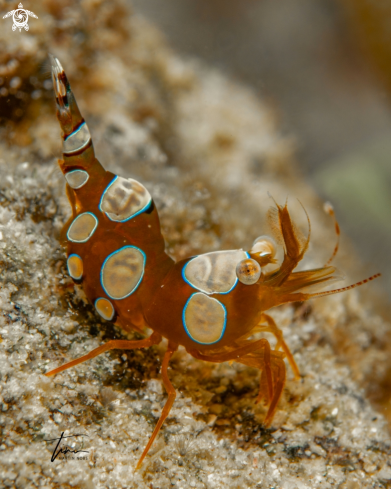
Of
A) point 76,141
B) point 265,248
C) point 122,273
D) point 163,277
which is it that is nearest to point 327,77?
point 265,248

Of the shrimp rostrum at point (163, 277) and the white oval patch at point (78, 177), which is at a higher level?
the white oval patch at point (78, 177)

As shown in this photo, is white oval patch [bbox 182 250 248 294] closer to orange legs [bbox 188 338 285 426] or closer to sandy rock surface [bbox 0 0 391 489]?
orange legs [bbox 188 338 285 426]

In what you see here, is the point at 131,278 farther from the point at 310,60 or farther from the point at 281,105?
the point at 310,60

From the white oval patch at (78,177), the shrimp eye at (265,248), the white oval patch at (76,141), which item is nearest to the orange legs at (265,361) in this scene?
the shrimp eye at (265,248)

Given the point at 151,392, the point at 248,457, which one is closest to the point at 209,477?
the point at 248,457

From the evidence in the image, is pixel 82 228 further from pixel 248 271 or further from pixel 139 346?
pixel 248 271

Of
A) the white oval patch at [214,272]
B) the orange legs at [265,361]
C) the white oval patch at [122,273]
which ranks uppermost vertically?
the white oval patch at [214,272]

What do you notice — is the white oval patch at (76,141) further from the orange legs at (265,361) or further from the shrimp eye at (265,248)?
the orange legs at (265,361)
